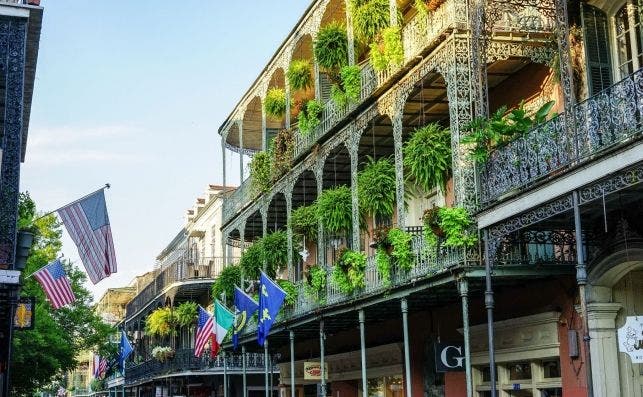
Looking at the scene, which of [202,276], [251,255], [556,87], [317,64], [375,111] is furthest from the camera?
[202,276]

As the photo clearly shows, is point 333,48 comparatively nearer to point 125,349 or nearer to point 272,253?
point 272,253

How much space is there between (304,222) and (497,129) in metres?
10.5

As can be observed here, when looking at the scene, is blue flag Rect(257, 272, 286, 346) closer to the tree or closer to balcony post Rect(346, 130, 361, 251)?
balcony post Rect(346, 130, 361, 251)

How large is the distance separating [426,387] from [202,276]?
67.5 feet

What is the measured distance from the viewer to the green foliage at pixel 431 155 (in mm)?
16422

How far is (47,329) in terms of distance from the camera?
31.9m

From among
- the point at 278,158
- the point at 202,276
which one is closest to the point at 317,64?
the point at 278,158

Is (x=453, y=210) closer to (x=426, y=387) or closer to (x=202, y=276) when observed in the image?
A: (x=426, y=387)

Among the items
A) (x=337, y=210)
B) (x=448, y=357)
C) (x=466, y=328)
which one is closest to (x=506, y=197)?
(x=466, y=328)

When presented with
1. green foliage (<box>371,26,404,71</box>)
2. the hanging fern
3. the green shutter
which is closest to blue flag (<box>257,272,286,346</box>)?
green foliage (<box>371,26,404,71</box>)

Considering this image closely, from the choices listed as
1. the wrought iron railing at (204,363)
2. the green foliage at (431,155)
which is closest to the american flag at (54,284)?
the green foliage at (431,155)

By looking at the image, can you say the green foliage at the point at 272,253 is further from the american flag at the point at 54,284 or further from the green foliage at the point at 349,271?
the american flag at the point at 54,284

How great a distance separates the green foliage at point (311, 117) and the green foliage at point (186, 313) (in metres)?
18.9

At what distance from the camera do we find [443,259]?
49.6ft
